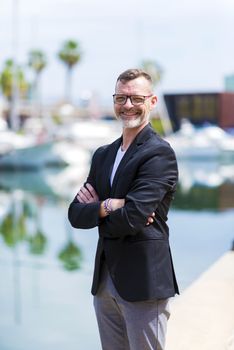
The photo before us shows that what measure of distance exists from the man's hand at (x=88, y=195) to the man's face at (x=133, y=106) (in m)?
0.33

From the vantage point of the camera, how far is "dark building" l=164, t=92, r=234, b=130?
55.8 meters

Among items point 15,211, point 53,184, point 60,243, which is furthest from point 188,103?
point 60,243

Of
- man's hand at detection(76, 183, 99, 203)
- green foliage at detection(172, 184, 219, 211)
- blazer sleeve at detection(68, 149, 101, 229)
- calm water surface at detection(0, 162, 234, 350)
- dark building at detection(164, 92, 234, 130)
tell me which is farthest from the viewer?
dark building at detection(164, 92, 234, 130)

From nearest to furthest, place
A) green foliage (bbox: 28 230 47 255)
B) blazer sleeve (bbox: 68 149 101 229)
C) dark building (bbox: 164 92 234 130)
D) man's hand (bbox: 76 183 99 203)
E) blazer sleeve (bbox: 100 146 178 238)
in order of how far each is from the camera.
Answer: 1. blazer sleeve (bbox: 100 146 178 238)
2. blazer sleeve (bbox: 68 149 101 229)
3. man's hand (bbox: 76 183 99 203)
4. green foliage (bbox: 28 230 47 255)
5. dark building (bbox: 164 92 234 130)

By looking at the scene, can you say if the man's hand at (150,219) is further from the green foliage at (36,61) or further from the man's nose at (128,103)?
the green foliage at (36,61)

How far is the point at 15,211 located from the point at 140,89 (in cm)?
1201

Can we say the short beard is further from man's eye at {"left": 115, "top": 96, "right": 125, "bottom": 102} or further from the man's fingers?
the man's fingers

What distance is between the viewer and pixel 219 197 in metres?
17.5

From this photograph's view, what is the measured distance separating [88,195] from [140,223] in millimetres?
351

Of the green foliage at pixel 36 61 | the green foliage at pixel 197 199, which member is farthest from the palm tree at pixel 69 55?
the green foliage at pixel 197 199

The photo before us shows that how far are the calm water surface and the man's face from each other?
103 inches

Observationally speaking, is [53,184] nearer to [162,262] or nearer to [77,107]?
[162,262]

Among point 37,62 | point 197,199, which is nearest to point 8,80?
point 37,62

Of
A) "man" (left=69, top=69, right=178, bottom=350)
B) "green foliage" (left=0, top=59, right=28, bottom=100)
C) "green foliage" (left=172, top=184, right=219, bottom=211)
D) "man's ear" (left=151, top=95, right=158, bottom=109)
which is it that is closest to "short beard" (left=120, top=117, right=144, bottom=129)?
"man" (left=69, top=69, right=178, bottom=350)
